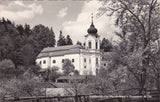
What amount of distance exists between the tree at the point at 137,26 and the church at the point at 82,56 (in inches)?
2488

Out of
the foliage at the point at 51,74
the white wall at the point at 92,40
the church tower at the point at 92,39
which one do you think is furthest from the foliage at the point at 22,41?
the church tower at the point at 92,39

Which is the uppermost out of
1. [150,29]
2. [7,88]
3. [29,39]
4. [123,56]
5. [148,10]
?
[29,39]

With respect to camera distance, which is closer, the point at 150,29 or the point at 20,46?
the point at 150,29

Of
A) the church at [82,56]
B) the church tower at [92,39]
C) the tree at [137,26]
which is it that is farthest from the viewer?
the church tower at [92,39]

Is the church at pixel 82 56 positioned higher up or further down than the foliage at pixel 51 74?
higher up

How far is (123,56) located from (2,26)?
7009 cm

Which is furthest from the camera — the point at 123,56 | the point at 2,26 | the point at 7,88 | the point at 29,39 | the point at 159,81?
the point at 29,39

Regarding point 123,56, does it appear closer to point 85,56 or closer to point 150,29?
point 150,29

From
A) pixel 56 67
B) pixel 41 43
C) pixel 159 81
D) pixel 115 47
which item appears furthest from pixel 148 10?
pixel 41 43

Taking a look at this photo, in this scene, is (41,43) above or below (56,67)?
above

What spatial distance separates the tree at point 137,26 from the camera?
17.4 meters

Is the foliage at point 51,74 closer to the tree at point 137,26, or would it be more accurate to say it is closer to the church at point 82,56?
the church at point 82,56

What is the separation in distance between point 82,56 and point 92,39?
6436mm

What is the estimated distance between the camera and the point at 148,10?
58.7 feet
